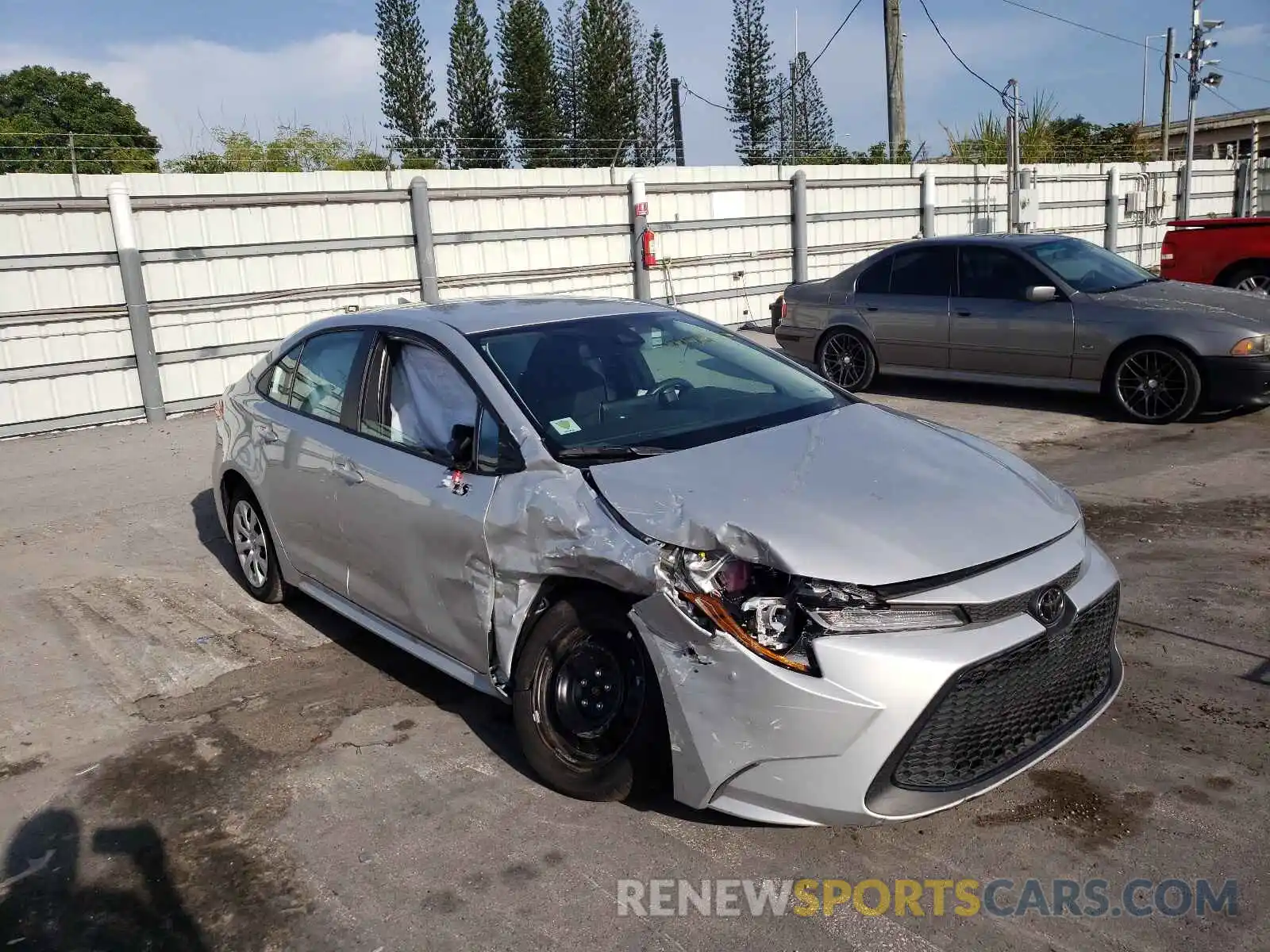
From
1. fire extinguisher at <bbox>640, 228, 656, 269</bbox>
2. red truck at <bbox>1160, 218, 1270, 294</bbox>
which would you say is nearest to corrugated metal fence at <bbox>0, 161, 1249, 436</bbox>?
fire extinguisher at <bbox>640, 228, 656, 269</bbox>

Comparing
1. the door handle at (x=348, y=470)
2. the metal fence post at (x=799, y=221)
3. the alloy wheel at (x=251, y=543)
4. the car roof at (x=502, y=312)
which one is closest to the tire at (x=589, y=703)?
the door handle at (x=348, y=470)

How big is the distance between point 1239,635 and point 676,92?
30.5 m

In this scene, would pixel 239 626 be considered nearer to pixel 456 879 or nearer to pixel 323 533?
pixel 323 533

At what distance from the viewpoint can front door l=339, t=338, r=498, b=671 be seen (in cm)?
379

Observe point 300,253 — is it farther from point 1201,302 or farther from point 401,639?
point 1201,302

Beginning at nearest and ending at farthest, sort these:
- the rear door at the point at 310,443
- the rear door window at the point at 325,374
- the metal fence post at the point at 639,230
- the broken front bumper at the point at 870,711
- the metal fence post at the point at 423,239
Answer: the broken front bumper at the point at 870,711 < the rear door at the point at 310,443 < the rear door window at the point at 325,374 < the metal fence post at the point at 423,239 < the metal fence post at the point at 639,230

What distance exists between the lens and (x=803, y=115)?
34812mm

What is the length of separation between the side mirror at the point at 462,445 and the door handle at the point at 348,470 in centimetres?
62

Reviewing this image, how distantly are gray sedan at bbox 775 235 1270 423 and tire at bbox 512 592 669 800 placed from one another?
22.6ft

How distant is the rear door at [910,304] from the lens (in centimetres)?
1000

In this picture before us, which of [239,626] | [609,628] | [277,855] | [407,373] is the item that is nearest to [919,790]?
[609,628]

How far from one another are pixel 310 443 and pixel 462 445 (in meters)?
1.26

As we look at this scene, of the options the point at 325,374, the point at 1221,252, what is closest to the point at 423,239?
the point at 325,374

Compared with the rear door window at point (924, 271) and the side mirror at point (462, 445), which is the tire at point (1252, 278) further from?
the side mirror at point (462, 445)
